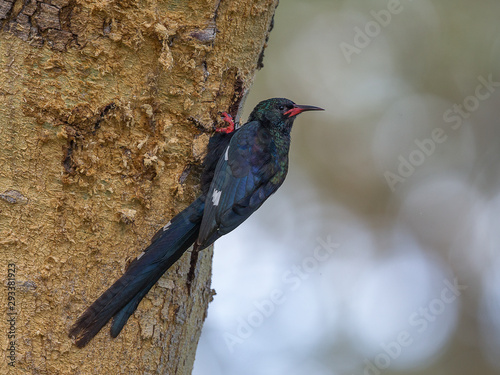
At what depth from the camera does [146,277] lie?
1.59m

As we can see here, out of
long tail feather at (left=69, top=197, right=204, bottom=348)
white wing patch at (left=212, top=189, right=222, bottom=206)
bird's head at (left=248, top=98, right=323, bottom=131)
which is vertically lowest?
long tail feather at (left=69, top=197, right=204, bottom=348)

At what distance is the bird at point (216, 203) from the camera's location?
1.53 m

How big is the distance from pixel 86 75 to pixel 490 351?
4.41m

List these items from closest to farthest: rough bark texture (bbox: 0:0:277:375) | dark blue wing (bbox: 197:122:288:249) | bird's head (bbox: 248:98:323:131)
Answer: rough bark texture (bbox: 0:0:277:375)
dark blue wing (bbox: 197:122:288:249)
bird's head (bbox: 248:98:323:131)

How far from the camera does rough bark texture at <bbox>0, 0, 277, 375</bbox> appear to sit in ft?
4.87

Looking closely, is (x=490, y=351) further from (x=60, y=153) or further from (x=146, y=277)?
(x=60, y=153)

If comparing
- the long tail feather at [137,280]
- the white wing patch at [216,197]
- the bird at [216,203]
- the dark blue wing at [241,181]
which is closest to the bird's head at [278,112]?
the bird at [216,203]

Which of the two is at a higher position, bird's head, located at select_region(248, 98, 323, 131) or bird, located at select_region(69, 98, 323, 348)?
bird's head, located at select_region(248, 98, 323, 131)

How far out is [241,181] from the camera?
2135mm

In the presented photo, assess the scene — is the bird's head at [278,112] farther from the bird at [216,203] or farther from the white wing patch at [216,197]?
the white wing patch at [216,197]

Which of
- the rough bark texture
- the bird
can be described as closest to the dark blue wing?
the bird

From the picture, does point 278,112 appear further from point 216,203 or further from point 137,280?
point 137,280

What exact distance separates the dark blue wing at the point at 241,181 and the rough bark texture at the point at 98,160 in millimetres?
120

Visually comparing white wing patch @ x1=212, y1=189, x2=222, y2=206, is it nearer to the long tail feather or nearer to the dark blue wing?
the dark blue wing
